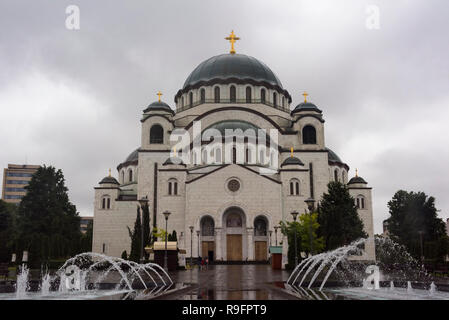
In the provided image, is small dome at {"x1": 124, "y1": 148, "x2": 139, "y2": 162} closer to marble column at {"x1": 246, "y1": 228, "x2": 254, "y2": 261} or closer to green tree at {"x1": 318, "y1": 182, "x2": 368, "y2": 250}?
marble column at {"x1": 246, "y1": 228, "x2": 254, "y2": 261}

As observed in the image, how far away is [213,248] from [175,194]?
609 centimetres

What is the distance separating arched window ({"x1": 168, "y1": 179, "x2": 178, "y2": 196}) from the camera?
138ft

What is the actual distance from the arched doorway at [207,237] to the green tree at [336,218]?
10.8 m

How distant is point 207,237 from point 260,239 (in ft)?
15.7

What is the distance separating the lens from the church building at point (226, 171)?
40719mm

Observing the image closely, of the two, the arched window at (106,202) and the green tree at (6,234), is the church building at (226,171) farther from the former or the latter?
the green tree at (6,234)

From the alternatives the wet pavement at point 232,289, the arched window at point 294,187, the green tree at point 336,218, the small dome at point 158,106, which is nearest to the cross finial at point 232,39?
the small dome at point 158,106

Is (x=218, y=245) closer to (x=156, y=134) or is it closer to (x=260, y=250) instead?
(x=260, y=250)

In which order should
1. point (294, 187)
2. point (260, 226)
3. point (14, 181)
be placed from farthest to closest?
1. point (14, 181)
2. point (294, 187)
3. point (260, 226)

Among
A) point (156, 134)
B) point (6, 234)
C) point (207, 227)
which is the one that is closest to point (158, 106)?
point (156, 134)

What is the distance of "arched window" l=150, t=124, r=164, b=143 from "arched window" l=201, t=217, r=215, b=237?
37.2 ft

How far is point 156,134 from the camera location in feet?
159
